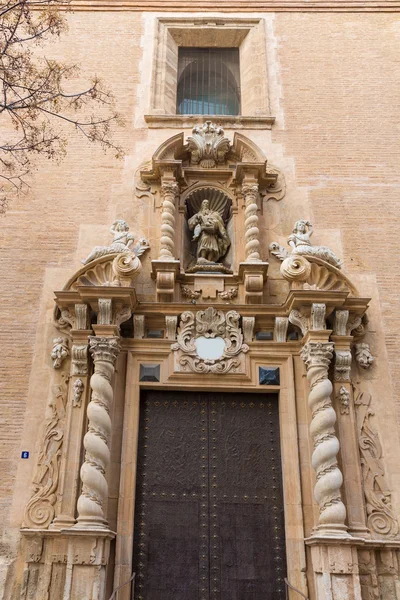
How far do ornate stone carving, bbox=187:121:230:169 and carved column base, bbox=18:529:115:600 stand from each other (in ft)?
17.8

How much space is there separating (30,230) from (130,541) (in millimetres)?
4453

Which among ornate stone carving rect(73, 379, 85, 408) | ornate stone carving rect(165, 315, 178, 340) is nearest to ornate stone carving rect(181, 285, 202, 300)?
ornate stone carving rect(165, 315, 178, 340)

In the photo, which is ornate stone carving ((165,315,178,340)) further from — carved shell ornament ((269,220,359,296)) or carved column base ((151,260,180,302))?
carved shell ornament ((269,220,359,296))

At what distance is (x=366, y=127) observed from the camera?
Result: 30.6ft

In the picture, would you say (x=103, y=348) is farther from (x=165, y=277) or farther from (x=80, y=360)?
(x=165, y=277)

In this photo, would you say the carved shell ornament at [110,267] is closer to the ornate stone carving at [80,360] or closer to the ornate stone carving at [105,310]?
the ornate stone carving at [105,310]

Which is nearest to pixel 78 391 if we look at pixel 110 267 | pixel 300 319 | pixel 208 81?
pixel 110 267

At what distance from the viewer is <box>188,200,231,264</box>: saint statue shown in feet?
27.0

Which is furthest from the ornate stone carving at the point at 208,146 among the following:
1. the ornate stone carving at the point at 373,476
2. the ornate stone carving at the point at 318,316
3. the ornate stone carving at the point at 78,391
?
the ornate stone carving at the point at 373,476

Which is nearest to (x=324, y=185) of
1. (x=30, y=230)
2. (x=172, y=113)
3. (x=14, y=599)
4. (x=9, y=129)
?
(x=172, y=113)

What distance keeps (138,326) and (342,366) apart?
2600 millimetres

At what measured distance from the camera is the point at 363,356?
7.34 m

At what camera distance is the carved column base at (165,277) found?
759cm

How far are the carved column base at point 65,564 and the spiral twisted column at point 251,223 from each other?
12.7ft
